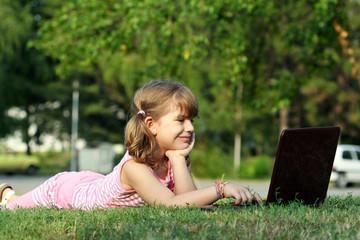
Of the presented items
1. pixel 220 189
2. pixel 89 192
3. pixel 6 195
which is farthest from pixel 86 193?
pixel 220 189

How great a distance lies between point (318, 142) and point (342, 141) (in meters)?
40.7

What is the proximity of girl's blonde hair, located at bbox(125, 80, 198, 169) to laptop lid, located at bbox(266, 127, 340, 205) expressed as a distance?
0.74 m

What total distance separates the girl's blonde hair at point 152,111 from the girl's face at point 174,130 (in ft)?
0.11

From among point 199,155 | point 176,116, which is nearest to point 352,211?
point 176,116

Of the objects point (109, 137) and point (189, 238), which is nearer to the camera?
point (189, 238)

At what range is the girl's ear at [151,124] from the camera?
3736 millimetres

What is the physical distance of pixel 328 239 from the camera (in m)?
2.64

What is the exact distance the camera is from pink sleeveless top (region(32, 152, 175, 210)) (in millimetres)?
3787

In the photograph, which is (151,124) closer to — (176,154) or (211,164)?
(176,154)

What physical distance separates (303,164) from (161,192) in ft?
3.05

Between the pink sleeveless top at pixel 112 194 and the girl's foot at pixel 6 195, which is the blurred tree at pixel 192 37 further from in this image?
the pink sleeveless top at pixel 112 194

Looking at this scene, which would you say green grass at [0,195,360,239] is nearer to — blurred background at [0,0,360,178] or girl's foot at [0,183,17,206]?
girl's foot at [0,183,17,206]

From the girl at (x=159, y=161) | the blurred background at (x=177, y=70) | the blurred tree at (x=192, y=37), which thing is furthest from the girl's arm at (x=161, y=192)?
the blurred tree at (x=192, y=37)

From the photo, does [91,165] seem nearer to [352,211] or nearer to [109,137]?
[109,137]
